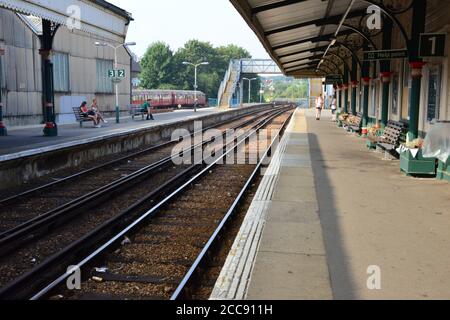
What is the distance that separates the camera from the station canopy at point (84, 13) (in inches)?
547

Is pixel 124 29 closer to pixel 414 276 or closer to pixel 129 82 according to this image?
pixel 129 82

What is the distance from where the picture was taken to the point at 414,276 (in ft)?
14.2

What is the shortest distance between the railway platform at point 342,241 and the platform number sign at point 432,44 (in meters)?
2.45

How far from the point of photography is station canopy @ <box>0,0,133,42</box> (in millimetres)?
13891

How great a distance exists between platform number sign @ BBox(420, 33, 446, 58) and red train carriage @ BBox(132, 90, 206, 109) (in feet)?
124

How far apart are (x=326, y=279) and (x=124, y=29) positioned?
2045cm

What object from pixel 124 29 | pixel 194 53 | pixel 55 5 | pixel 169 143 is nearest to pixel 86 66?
pixel 124 29

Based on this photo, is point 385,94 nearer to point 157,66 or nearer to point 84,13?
point 84,13

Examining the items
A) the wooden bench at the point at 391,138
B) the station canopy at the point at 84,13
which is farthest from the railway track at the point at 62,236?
the station canopy at the point at 84,13

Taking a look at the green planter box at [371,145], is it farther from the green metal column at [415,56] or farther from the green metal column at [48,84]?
the green metal column at [48,84]

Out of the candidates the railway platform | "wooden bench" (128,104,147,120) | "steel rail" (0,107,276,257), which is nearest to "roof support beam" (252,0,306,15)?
the railway platform

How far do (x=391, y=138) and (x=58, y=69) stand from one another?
853 inches

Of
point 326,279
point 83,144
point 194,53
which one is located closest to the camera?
point 326,279
